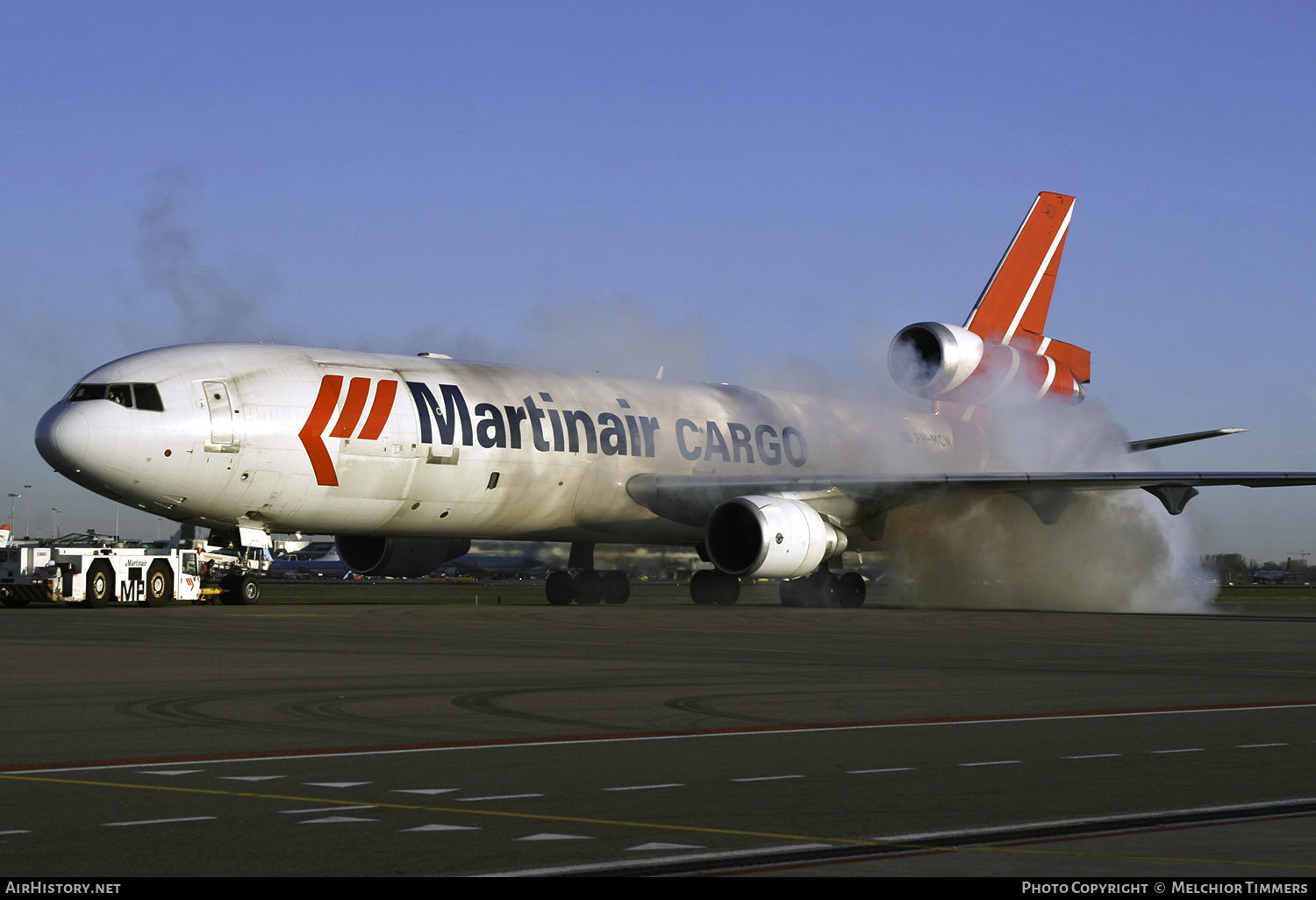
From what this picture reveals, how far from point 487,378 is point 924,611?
9.89 metres

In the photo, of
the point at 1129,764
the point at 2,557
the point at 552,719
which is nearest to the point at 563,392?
the point at 2,557

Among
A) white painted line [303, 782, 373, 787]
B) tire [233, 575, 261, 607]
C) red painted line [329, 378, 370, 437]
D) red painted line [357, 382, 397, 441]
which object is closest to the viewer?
white painted line [303, 782, 373, 787]

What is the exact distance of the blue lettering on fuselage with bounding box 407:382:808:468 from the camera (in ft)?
90.9

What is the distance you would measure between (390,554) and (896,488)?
10463 millimetres

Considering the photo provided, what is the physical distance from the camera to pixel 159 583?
100 feet

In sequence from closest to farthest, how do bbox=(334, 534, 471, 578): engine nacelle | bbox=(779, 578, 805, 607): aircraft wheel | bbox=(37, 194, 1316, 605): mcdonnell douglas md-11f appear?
1. bbox=(37, 194, 1316, 605): mcdonnell douglas md-11f
2. bbox=(334, 534, 471, 578): engine nacelle
3. bbox=(779, 578, 805, 607): aircraft wheel

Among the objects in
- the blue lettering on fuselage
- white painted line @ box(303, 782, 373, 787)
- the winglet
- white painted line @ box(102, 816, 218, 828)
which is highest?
the winglet

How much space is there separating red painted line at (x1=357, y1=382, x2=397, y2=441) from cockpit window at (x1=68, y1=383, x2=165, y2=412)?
3458 mm

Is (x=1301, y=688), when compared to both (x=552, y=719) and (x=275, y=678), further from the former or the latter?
(x=275, y=678)

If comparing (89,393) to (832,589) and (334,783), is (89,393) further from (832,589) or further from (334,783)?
(334,783)

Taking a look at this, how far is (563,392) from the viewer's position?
30.7 meters

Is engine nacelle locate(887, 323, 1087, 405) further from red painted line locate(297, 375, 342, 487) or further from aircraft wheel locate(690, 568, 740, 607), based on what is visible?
red painted line locate(297, 375, 342, 487)

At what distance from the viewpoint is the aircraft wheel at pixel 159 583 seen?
1196 inches

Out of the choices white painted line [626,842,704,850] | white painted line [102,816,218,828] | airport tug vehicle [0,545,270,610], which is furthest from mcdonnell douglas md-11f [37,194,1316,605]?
white painted line [626,842,704,850]
